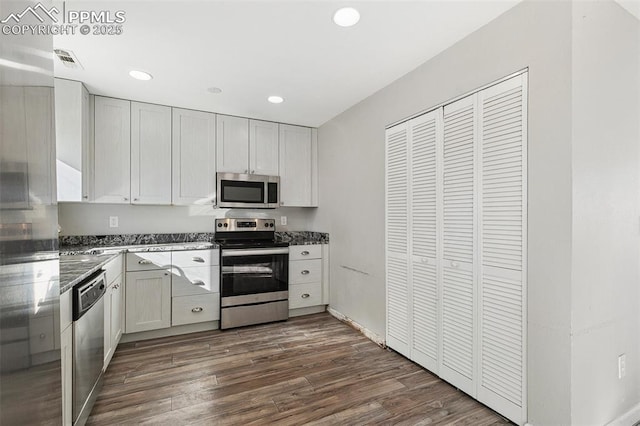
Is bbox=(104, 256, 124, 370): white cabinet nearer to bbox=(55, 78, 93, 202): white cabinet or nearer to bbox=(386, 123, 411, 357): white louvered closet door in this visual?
bbox=(55, 78, 93, 202): white cabinet

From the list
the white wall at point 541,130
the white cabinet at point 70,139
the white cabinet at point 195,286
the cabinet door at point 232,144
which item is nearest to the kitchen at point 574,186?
the white wall at point 541,130

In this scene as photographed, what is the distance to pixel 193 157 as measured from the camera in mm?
3457

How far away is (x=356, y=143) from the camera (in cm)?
329

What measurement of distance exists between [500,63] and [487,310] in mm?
1514

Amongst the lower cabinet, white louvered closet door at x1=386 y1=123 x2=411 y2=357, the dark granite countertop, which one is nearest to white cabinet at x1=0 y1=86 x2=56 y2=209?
the dark granite countertop

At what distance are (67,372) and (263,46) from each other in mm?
2224

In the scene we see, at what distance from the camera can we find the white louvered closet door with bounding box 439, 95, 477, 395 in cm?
199

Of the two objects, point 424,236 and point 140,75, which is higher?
point 140,75

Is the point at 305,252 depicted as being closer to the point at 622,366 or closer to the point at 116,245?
the point at 116,245

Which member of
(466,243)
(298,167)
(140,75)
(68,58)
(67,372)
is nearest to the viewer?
(67,372)

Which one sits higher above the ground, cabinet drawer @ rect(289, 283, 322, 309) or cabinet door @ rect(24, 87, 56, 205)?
cabinet door @ rect(24, 87, 56, 205)

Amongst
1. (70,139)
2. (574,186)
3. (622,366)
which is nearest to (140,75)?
(70,139)

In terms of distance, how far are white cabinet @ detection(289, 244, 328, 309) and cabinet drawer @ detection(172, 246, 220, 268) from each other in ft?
2.95

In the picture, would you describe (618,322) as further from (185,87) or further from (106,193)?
(106,193)
